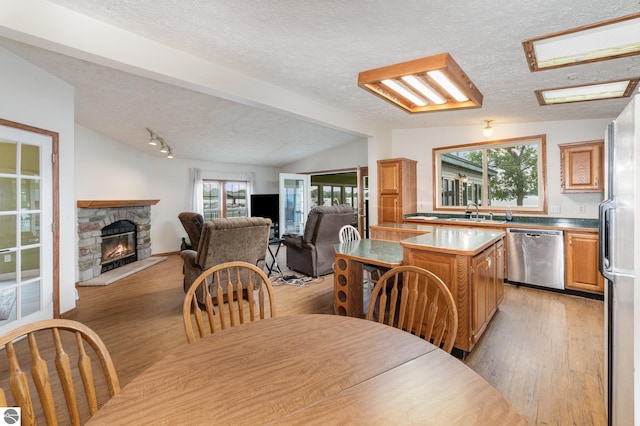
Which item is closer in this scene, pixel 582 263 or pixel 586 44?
pixel 586 44

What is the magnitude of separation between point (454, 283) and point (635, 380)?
47.4 inches

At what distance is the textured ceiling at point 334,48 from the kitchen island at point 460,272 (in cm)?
153

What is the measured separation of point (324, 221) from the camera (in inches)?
174

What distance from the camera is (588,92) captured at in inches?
120

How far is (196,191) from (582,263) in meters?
7.11

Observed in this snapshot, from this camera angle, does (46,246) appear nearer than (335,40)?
No

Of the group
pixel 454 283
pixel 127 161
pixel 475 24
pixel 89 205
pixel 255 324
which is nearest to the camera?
pixel 255 324

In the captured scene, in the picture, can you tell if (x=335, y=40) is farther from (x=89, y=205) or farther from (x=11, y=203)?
(x=89, y=205)

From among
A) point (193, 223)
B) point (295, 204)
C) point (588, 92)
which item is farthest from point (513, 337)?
point (295, 204)

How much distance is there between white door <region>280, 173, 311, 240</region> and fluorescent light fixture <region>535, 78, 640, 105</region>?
17.8 feet

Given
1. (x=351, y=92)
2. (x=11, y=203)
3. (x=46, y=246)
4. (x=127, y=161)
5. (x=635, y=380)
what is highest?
(x=351, y=92)

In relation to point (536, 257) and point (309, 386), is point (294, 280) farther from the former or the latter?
point (309, 386)

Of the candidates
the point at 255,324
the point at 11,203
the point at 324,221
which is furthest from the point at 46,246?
the point at 324,221

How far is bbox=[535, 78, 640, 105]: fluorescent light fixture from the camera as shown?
279 centimetres
